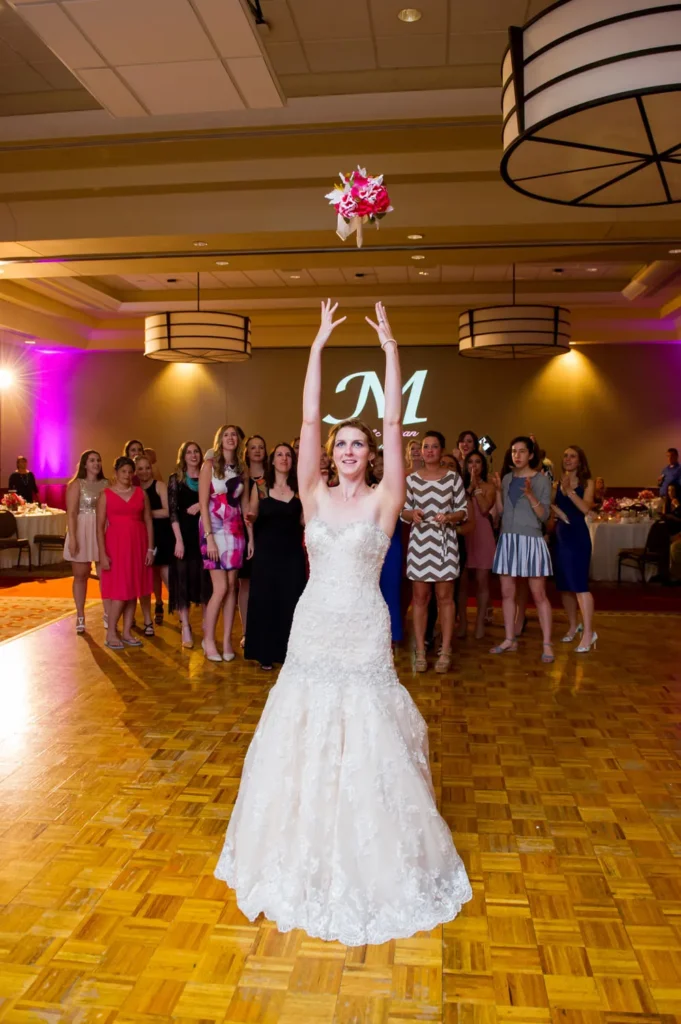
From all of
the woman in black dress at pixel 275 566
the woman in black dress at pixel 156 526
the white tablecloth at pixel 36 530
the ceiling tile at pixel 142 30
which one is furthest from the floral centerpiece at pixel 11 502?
the ceiling tile at pixel 142 30

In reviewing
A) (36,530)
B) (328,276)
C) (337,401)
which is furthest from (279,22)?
(337,401)

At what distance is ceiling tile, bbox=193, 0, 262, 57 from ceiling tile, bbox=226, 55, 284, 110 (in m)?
0.08

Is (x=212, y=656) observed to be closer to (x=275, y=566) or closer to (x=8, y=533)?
(x=275, y=566)

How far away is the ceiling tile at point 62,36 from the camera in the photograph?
4.10 meters

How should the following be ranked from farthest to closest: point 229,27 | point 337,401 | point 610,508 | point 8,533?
point 337,401 < point 610,508 < point 8,533 < point 229,27

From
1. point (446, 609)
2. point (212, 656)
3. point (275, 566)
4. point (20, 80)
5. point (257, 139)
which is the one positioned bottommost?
point (212, 656)

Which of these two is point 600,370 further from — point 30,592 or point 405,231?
point 30,592

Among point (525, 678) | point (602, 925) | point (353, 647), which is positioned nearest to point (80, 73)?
point (353, 647)

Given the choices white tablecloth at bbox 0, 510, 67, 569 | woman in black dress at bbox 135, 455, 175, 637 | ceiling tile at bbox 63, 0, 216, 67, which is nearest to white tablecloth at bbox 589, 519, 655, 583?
woman in black dress at bbox 135, 455, 175, 637

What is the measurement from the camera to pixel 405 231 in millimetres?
6895

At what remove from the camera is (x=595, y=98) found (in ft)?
9.49

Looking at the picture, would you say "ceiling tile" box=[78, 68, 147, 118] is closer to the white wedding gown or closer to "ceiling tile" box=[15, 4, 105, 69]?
"ceiling tile" box=[15, 4, 105, 69]

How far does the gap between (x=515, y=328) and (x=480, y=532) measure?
11.4 ft

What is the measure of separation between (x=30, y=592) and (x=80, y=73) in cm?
570
